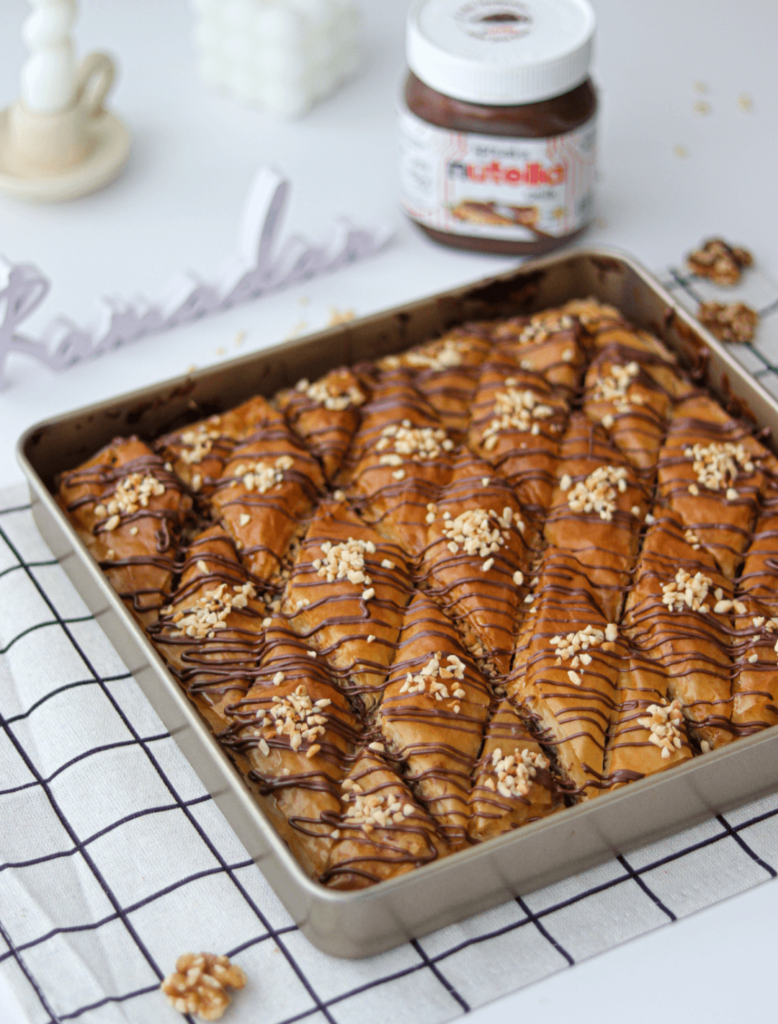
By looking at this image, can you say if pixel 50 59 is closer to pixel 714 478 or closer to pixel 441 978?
pixel 714 478

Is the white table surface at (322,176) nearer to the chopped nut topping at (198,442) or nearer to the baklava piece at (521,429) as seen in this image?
the chopped nut topping at (198,442)

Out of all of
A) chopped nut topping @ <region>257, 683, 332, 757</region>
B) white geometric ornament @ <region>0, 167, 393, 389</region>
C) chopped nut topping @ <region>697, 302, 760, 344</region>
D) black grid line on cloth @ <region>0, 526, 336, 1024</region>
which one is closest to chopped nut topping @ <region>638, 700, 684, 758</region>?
chopped nut topping @ <region>257, 683, 332, 757</region>

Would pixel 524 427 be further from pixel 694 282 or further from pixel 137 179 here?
pixel 137 179

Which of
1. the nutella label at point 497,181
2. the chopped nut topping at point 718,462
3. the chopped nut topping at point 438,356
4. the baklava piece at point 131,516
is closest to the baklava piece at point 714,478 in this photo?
the chopped nut topping at point 718,462

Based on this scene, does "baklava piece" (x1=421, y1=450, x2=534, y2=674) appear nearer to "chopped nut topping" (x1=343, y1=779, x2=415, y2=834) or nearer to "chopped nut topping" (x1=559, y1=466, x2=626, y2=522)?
"chopped nut topping" (x1=559, y1=466, x2=626, y2=522)

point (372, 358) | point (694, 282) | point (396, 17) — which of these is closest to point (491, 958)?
point (372, 358)
